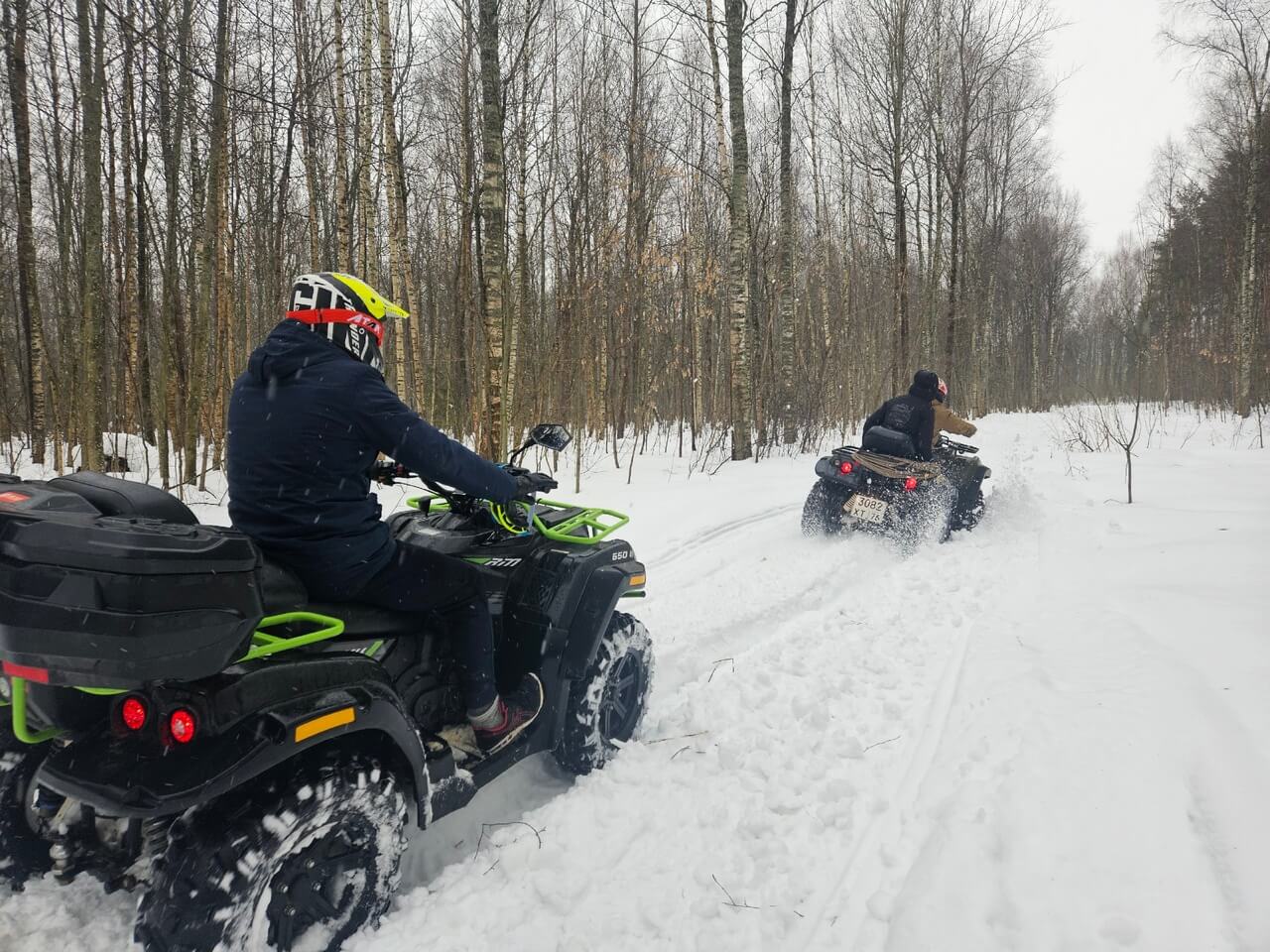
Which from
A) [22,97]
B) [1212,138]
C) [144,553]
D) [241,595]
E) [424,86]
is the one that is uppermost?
[1212,138]

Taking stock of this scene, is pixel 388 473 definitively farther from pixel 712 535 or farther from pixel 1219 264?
pixel 1219 264

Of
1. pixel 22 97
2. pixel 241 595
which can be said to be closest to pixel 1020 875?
pixel 241 595

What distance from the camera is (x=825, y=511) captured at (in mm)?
6945

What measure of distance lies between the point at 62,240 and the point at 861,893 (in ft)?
52.8

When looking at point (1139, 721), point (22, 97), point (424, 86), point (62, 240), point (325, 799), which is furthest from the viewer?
point (424, 86)

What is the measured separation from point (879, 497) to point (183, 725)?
615 centimetres

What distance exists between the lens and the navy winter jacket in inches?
83.9

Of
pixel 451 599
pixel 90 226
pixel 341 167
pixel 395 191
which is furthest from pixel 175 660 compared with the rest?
pixel 395 191

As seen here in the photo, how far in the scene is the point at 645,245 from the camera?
11.1m

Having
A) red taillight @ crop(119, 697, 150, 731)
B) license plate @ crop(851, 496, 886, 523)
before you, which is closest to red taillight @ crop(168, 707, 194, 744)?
red taillight @ crop(119, 697, 150, 731)

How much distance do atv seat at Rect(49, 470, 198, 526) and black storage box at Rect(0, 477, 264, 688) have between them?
194mm

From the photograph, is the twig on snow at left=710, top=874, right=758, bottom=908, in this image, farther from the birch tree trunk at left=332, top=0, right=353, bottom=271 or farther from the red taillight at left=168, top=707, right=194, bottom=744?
the birch tree trunk at left=332, top=0, right=353, bottom=271

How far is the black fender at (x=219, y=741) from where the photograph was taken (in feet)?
5.43

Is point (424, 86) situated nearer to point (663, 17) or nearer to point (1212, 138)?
point (663, 17)
